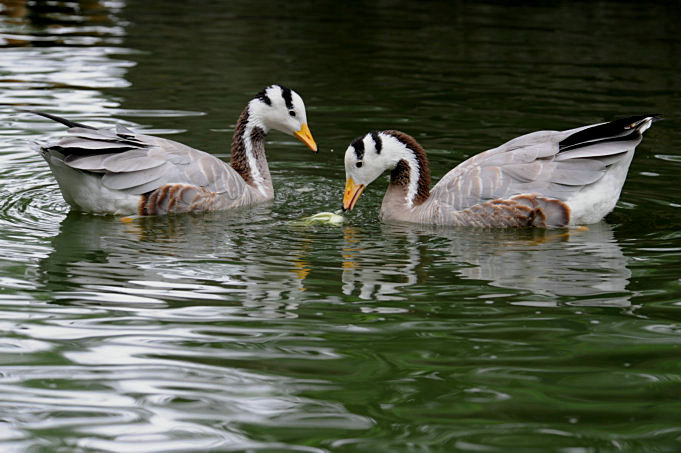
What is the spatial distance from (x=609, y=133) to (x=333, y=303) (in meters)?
3.55

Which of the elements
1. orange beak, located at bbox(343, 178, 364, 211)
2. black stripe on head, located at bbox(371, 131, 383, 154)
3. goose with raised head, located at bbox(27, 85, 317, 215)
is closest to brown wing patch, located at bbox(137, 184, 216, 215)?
goose with raised head, located at bbox(27, 85, 317, 215)

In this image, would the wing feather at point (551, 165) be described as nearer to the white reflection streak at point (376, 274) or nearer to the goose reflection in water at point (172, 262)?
the white reflection streak at point (376, 274)

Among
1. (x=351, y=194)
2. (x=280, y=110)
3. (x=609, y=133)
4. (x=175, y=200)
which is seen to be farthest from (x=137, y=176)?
(x=609, y=133)

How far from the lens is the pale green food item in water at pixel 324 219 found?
952 cm

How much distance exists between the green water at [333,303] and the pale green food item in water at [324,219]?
0.42ft

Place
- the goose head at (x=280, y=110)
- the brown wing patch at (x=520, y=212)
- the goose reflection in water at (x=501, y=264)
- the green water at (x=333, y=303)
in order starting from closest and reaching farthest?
the green water at (x=333, y=303) < the goose reflection in water at (x=501, y=264) < the brown wing patch at (x=520, y=212) < the goose head at (x=280, y=110)

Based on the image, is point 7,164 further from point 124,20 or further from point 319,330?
point 124,20

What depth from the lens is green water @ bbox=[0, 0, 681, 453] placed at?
197 inches

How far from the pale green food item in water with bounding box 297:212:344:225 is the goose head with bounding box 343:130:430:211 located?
23 cm

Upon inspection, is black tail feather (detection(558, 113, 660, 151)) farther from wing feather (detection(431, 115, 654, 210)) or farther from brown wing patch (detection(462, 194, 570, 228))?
brown wing patch (detection(462, 194, 570, 228))

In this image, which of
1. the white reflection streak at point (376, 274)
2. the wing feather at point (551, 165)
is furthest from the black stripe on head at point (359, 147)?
the white reflection streak at point (376, 274)

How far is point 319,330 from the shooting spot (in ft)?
20.9

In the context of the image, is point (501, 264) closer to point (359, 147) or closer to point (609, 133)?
point (609, 133)

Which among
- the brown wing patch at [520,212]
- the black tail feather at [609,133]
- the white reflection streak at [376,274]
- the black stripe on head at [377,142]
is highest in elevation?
the black tail feather at [609,133]
